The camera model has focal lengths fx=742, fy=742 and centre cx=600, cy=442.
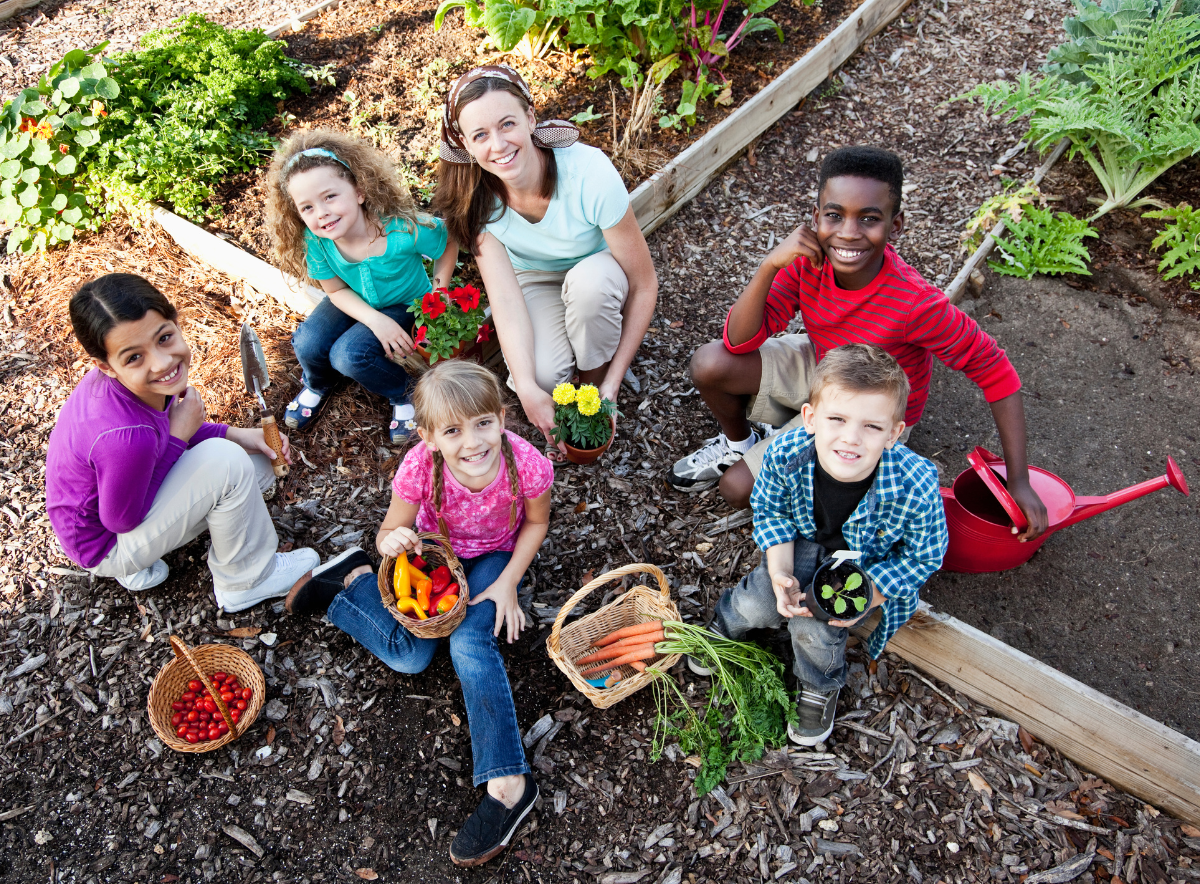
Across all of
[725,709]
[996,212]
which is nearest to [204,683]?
[725,709]

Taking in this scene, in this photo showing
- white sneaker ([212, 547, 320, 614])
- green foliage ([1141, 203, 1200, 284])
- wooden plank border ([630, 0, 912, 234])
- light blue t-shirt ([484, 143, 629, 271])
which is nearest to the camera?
white sneaker ([212, 547, 320, 614])

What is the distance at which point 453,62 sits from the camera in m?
4.73

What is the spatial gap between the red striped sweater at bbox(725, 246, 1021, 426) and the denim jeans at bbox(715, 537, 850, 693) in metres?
0.78

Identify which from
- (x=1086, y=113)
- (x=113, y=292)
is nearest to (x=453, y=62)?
(x=113, y=292)

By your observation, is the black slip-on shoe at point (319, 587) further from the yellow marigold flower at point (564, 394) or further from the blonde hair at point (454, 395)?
the yellow marigold flower at point (564, 394)

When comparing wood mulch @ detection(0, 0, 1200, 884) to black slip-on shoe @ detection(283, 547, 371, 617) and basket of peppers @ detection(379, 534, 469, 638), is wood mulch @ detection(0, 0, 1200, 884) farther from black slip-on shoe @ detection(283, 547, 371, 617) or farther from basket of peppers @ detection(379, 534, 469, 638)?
basket of peppers @ detection(379, 534, 469, 638)

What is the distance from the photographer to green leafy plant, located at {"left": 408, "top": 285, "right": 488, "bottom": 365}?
10.2 ft

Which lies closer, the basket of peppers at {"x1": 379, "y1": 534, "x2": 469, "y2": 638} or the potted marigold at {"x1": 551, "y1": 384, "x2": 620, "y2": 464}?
the basket of peppers at {"x1": 379, "y1": 534, "x2": 469, "y2": 638}

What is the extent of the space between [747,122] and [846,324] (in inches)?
95.1

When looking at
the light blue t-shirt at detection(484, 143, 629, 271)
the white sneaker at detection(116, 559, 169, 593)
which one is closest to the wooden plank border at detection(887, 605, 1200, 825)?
the light blue t-shirt at detection(484, 143, 629, 271)

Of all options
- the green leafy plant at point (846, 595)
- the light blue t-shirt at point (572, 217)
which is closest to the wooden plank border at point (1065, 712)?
the green leafy plant at point (846, 595)

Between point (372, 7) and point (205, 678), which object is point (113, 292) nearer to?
point (205, 678)

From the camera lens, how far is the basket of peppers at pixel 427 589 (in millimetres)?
2328

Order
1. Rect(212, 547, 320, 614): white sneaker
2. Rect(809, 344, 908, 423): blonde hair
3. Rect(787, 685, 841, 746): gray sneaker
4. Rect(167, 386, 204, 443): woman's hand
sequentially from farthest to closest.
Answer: Rect(212, 547, 320, 614): white sneaker
Rect(167, 386, 204, 443): woman's hand
Rect(787, 685, 841, 746): gray sneaker
Rect(809, 344, 908, 423): blonde hair
